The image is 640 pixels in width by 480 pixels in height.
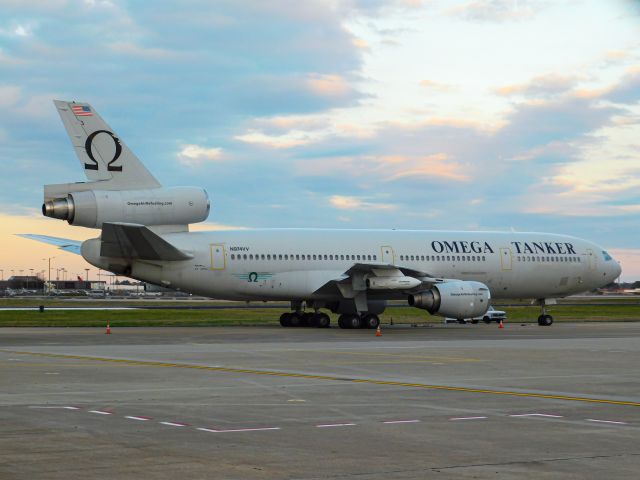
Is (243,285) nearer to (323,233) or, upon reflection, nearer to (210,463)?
(323,233)

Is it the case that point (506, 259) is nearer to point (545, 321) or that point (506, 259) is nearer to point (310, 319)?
point (545, 321)

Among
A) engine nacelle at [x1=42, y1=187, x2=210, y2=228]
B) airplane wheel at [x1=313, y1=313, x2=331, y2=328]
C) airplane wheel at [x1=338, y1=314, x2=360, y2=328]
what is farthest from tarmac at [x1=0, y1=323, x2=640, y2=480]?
airplane wheel at [x1=313, y1=313, x2=331, y2=328]

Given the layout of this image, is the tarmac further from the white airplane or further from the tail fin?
the tail fin

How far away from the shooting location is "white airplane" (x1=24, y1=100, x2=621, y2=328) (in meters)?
37.5

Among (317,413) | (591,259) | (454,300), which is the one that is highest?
(591,259)

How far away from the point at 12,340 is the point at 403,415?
20992 millimetres

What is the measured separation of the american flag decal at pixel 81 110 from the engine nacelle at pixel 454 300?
1589 centimetres

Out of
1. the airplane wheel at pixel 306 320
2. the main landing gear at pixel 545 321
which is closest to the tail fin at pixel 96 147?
the airplane wheel at pixel 306 320

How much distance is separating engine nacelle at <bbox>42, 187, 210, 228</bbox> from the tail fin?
627 millimetres

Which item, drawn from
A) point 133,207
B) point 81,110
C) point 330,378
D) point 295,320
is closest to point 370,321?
point 295,320

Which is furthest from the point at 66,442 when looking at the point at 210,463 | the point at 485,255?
the point at 485,255

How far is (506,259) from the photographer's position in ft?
155

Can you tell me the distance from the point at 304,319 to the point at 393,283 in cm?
586

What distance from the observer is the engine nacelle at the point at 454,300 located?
40375 millimetres
